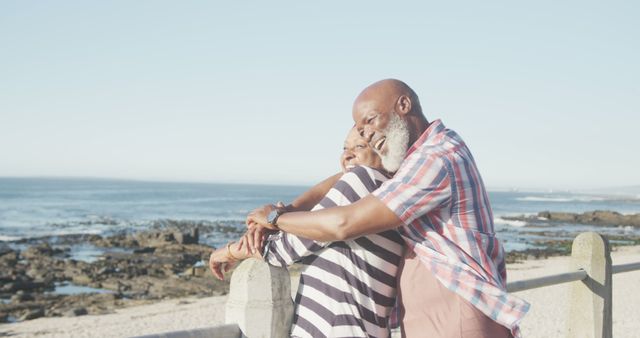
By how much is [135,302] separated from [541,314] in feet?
35.2

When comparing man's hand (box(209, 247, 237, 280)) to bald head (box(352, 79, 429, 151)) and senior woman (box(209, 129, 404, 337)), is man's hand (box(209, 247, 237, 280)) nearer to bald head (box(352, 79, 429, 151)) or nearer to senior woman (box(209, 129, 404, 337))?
senior woman (box(209, 129, 404, 337))

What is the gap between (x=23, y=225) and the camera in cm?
4588

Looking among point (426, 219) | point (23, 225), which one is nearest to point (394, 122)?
point (426, 219)

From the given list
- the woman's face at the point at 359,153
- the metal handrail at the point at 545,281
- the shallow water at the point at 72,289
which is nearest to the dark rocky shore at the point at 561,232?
the shallow water at the point at 72,289

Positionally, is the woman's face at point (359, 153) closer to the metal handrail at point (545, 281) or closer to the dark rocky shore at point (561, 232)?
the metal handrail at point (545, 281)

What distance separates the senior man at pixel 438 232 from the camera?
1951 mm

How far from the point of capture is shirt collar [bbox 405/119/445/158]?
7.06 feet

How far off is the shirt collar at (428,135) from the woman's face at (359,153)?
140 mm

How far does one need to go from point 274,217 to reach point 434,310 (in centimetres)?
65

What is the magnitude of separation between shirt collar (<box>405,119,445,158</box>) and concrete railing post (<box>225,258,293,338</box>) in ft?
2.20

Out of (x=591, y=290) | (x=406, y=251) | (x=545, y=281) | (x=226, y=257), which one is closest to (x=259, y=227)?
(x=226, y=257)

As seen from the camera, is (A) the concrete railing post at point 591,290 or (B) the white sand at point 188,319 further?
(B) the white sand at point 188,319

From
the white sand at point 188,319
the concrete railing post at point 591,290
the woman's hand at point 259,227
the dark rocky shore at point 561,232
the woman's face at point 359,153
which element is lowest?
the dark rocky shore at point 561,232

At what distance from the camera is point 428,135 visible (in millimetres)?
2168
